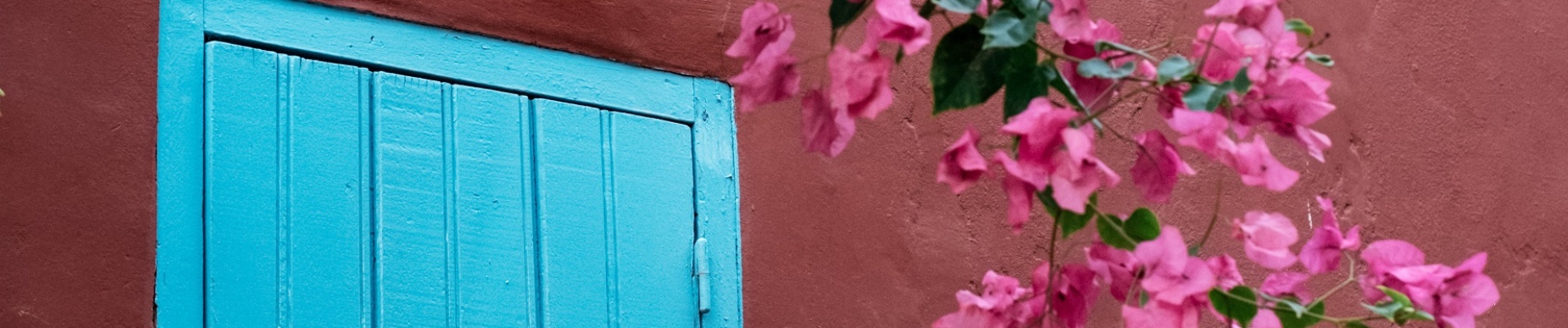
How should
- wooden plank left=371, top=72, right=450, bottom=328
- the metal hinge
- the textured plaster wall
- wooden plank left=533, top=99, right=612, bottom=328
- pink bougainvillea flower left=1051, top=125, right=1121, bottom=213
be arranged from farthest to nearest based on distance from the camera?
the textured plaster wall < the metal hinge < wooden plank left=533, top=99, right=612, bottom=328 < wooden plank left=371, top=72, right=450, bottom=328 < pink bougainvillea flower left=1051, top=125, right=1121, bottom=213

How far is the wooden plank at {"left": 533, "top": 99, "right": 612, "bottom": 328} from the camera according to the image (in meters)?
3.06

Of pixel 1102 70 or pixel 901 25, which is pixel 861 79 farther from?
pixel 1102 70

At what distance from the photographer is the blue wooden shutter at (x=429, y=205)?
280 cm

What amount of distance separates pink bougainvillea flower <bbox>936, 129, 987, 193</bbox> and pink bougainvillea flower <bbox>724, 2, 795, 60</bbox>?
200mm

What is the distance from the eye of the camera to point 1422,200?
14.2 ft

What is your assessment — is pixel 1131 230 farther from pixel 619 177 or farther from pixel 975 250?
pixel 975 250

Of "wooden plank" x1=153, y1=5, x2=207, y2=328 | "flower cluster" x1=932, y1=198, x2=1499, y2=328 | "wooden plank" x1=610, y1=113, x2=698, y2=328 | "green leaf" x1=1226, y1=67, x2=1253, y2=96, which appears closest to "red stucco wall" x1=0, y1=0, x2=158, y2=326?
"wooden plank" x1=153, y1=5, x2=207, y2=328

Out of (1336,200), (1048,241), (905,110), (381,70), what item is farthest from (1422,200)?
(381,70)

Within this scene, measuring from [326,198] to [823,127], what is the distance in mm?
1233

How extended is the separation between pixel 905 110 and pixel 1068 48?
1.68 m

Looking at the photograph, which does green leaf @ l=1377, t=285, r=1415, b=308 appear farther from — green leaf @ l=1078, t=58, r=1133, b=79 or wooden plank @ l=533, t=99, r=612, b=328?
wooden plank @ l=533, t=99, r=612, b=328

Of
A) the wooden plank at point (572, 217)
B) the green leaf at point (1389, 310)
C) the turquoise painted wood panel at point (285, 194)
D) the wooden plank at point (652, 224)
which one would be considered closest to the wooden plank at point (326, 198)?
the turquoise painted wood panel at point (285, 194)

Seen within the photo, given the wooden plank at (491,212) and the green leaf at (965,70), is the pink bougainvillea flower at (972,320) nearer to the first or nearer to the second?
the green leaf at (965,70)

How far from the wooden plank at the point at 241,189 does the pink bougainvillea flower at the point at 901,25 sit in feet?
4.41
